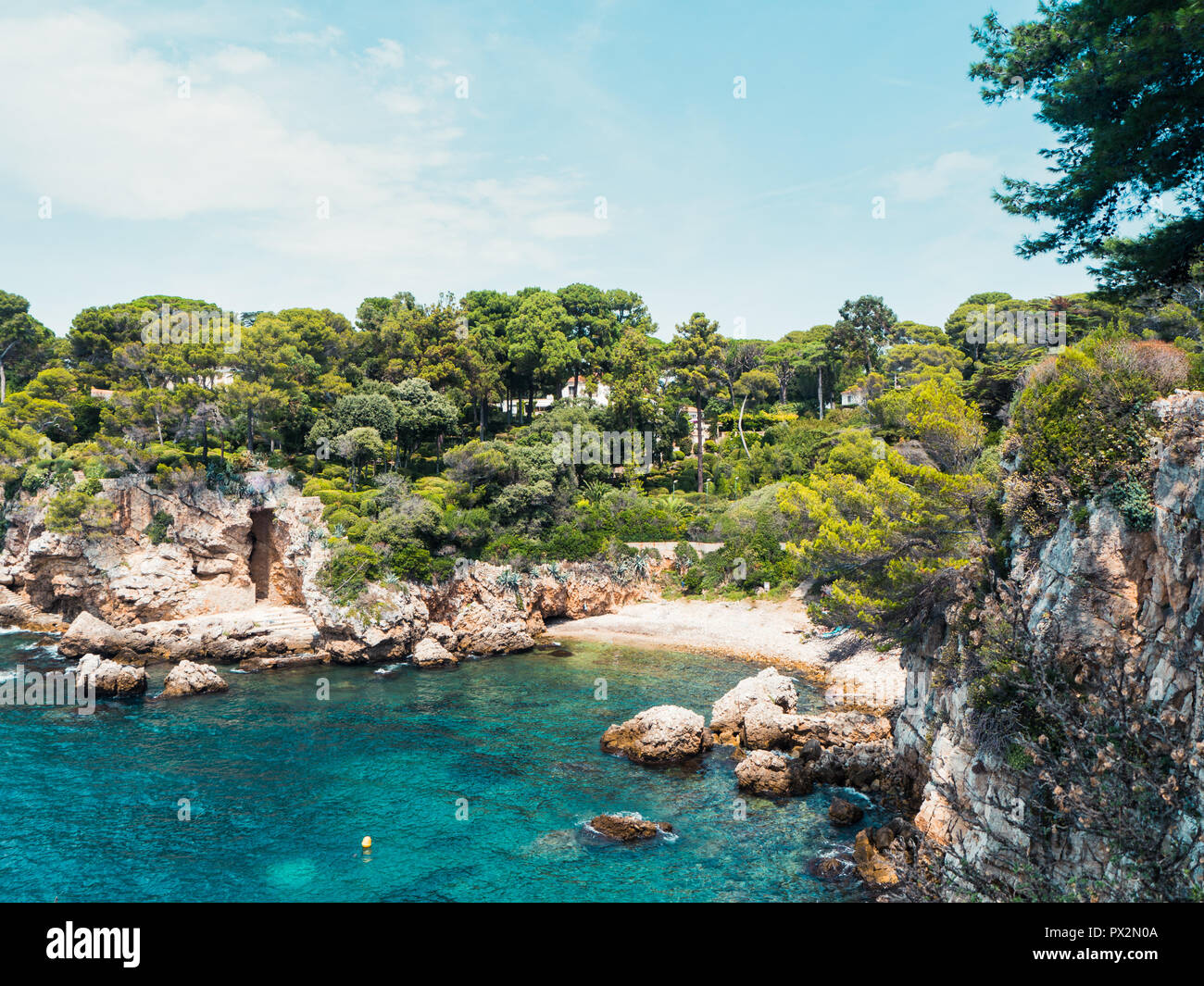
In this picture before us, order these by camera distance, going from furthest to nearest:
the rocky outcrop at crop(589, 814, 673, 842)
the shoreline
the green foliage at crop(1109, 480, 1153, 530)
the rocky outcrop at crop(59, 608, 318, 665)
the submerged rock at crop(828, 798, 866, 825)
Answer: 1. the rocky outcrop at crop(59, 608, 318, 665)
2. the shoreline
3. the submerged rock at crop(828, 798, 866, 825)
4. the rocky outcrop at crop(589, 814, 673, 842)
5. the green foliage at crop(1109, 480, 1153, 530)

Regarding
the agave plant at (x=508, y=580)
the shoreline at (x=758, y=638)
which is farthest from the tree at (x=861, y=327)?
the agave plant at (x=508, y=580)

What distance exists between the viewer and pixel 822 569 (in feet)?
71.8

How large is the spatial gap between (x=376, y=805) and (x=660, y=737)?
9.85 metres

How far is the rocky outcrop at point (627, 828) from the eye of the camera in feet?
65.7

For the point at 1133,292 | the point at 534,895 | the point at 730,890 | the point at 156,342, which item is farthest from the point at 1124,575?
the point at 156,342

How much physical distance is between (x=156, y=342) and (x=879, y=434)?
5185 centimetres

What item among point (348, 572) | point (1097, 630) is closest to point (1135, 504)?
point (1097, 630)

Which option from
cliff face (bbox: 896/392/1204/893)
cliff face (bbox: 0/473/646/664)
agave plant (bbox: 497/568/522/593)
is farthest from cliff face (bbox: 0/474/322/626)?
cliff face (bbox: 896/392/1204/893)

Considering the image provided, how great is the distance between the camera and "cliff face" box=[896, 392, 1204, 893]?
1091 centimetres

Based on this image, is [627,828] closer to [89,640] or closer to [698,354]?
[89,640]

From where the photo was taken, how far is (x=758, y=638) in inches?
1641

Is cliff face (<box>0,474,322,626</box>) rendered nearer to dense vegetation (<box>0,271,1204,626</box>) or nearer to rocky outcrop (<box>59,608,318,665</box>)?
dense vegetation (<box>0,271,1204,626</box>)

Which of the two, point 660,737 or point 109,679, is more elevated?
point 109,679

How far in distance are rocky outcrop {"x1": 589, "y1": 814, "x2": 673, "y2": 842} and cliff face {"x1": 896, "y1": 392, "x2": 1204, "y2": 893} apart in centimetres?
708
